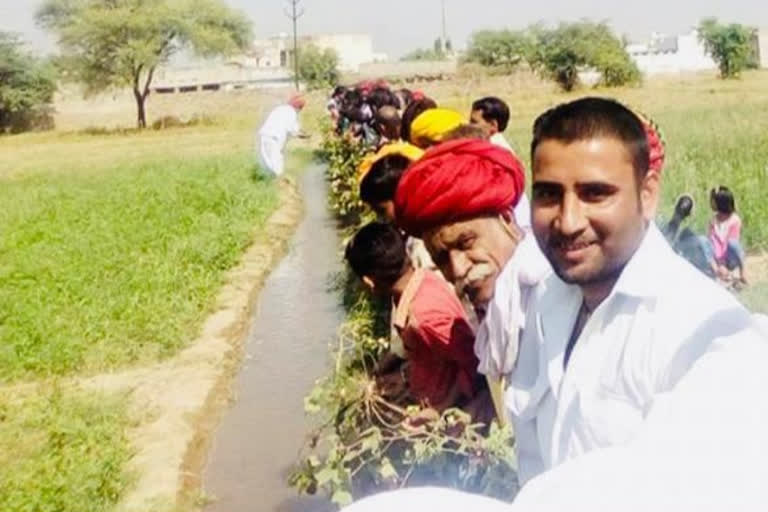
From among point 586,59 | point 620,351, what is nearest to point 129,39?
point 586,59

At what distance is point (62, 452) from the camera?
6273 millimetres

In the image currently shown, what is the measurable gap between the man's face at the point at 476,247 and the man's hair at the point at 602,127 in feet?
2.25

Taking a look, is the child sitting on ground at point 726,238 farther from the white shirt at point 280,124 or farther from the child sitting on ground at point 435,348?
the white shirt at point 280,124

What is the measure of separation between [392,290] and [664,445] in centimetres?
292

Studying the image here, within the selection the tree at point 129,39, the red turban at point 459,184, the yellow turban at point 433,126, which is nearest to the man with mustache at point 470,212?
the red turban at point 459,184

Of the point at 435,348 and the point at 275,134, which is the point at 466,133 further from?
the point at 275,134

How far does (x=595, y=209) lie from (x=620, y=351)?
237mm

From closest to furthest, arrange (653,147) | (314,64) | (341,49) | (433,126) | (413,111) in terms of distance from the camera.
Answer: (653,147) → (433,126) → (413,111) → (314,64) → (341,49)

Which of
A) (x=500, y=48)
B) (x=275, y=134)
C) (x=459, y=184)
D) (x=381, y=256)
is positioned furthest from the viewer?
(x=500, y=48)

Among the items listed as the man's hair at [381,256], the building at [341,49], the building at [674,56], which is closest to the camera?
the man's hair at [381,256]

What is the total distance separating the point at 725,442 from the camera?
86cm

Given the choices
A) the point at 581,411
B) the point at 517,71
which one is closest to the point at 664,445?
the point at 581,411

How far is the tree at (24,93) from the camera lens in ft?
155

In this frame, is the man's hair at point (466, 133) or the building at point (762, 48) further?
the building at point (762, 48)
